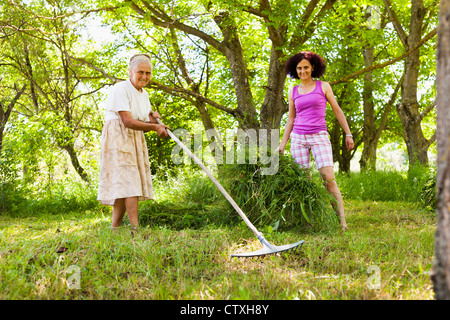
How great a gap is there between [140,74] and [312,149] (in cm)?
196

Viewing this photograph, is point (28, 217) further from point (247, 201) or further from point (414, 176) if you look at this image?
point (414, 176)

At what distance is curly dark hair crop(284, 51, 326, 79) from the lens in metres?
4.62

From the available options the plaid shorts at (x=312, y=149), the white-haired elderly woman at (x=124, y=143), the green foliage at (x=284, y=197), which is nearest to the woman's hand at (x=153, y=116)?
the white-haired elderly woman at (x=124, y=143)

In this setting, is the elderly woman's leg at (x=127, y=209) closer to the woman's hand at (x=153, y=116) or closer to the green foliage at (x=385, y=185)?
the woman's hand at (x=153, y=116)

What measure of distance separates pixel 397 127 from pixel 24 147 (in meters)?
13.5

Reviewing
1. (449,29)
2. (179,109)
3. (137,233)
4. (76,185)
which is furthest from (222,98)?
(449,29)

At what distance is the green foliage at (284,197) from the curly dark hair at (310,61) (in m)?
1.06

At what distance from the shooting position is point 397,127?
53.7 ft

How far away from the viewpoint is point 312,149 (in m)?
4.51

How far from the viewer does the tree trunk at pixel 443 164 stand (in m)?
1.64

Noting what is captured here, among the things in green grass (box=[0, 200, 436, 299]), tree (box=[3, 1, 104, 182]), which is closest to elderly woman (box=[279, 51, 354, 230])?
green grass (box=[0, 200, 436, 299])

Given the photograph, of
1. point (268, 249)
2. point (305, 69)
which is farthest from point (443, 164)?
point (305, 69)

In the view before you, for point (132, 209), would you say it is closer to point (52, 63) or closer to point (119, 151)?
point (119, 151)

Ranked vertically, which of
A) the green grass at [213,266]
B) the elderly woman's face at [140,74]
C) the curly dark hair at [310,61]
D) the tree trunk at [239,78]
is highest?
the tree trunk at [239,78]
